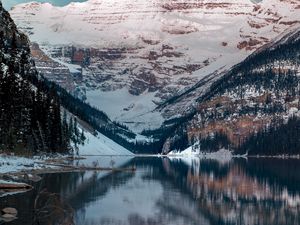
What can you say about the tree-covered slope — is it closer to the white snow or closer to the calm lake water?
the white snow

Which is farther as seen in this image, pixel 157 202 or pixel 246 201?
pixel 246 201

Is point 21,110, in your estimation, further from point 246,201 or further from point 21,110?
point 246,201

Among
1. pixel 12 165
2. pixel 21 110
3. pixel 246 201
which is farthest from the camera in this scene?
pixel 21 110

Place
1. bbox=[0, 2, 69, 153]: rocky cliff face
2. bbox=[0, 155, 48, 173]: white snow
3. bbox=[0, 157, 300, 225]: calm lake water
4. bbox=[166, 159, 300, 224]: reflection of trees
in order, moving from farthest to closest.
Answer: bbox=[0, 2, 69, 153]: rocky cliff face, bbox=[0, 155, 48, 173]: white snow, bbox=[166, 159, 300, 224]: reflection of trees, bbox=[0, 157, 300, 225]: calm lake water

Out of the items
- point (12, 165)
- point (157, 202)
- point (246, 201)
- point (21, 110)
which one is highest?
point (21, 110)

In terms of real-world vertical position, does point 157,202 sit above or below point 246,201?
above

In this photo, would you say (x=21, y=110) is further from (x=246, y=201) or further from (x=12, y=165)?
(x=246, y=201)

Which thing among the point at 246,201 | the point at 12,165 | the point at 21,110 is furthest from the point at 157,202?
the point at 21,110

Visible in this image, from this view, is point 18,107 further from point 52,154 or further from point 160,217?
point 160,217

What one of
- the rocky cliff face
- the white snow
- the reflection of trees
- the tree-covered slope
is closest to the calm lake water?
the reflection of trees

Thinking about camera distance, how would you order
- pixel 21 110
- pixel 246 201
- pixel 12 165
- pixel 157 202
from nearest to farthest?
pixel 157 202 < pixel 246 201 < pixel 12 165 < pixel 21 110

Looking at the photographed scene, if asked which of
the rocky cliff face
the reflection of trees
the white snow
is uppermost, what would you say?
the rocky cliff face

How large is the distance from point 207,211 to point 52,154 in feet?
291

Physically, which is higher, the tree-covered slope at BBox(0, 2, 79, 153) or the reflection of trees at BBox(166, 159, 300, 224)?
the tree-covered slope at BBox(0, 2, 79, 153)
